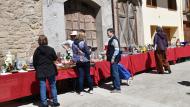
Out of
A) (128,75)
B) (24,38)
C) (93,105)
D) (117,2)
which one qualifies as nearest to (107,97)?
(93,105)

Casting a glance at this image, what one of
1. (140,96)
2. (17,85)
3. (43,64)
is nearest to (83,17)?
(140,96)

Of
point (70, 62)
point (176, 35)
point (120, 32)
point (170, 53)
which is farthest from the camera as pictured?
point (176, 35)

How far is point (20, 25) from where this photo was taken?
40.1 ft

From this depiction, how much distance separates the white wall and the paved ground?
A: 8.01m

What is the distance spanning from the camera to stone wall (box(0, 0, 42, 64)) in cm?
1173

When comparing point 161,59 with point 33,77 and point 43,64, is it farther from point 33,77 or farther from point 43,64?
point 43,64

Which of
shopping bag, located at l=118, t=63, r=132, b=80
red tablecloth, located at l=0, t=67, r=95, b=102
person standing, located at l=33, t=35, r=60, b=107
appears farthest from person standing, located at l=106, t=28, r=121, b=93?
red tablecloth, located at l=0, t=67, r=95, b=102

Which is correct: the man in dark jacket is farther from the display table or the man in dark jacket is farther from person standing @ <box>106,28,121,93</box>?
person standing @ <box>106,28,121,93</box>

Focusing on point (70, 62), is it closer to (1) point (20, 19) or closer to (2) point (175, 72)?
(1) point (20, 19)

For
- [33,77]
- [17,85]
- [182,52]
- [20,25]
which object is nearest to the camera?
[17,85]

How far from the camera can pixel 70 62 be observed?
10.3m

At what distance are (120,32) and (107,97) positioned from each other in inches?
323

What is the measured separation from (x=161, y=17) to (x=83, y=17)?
23.7 feet

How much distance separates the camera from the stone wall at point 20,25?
11727 millimetres
